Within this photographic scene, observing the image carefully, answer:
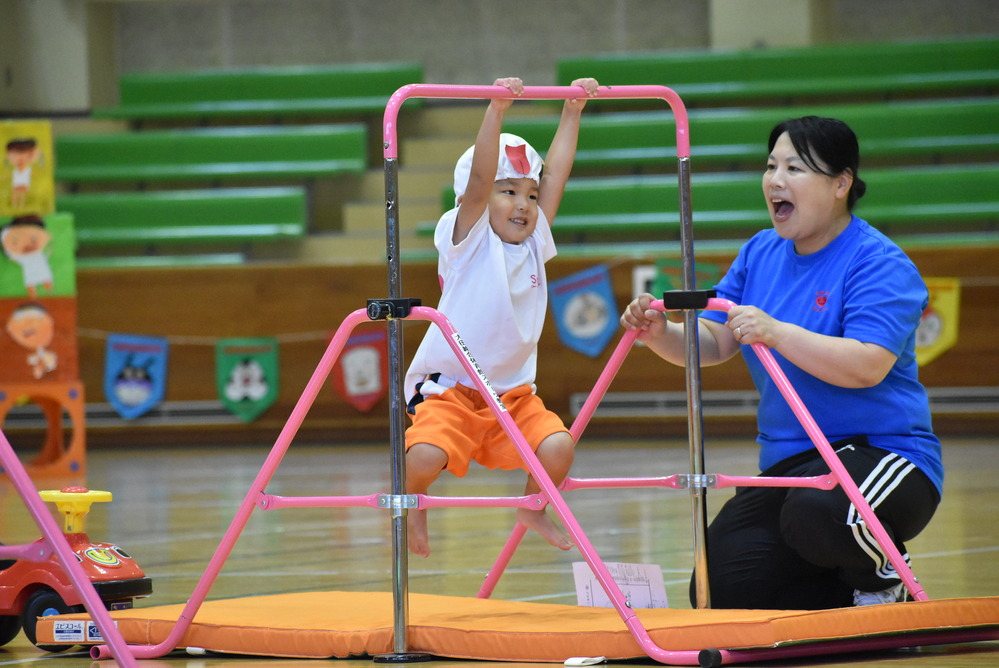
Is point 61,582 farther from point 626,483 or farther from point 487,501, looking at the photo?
point 626,483

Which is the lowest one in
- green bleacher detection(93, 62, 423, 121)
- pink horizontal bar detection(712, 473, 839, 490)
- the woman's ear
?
pink horizontal bar detection(712, 473, 839, 490)

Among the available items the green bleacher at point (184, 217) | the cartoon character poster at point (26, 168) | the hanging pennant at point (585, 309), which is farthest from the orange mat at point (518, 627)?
the green bleacher at point (184, 217)

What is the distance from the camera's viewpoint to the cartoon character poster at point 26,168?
6.32 metres

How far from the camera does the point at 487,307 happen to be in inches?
103

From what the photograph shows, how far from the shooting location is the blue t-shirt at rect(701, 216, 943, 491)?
2.45m

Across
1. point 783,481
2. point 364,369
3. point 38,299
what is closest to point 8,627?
point 783,481

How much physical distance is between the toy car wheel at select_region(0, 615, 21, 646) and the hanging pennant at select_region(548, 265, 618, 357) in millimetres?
4808

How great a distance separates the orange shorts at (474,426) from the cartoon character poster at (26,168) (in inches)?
169

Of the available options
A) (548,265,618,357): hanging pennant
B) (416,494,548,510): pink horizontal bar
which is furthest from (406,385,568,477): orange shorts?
(548,265,618,357): hanging pennant

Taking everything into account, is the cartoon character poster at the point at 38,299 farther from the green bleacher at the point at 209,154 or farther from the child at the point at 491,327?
the child at the point at 491,327

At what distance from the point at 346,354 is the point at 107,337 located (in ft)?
4.39

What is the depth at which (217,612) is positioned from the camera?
8.46 feet

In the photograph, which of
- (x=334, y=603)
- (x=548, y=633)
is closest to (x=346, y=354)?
(x=334, y=603)

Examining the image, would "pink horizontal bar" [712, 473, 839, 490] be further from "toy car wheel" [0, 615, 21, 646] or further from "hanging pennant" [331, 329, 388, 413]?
"hanging pennant" [331, 329, 388, 413]
